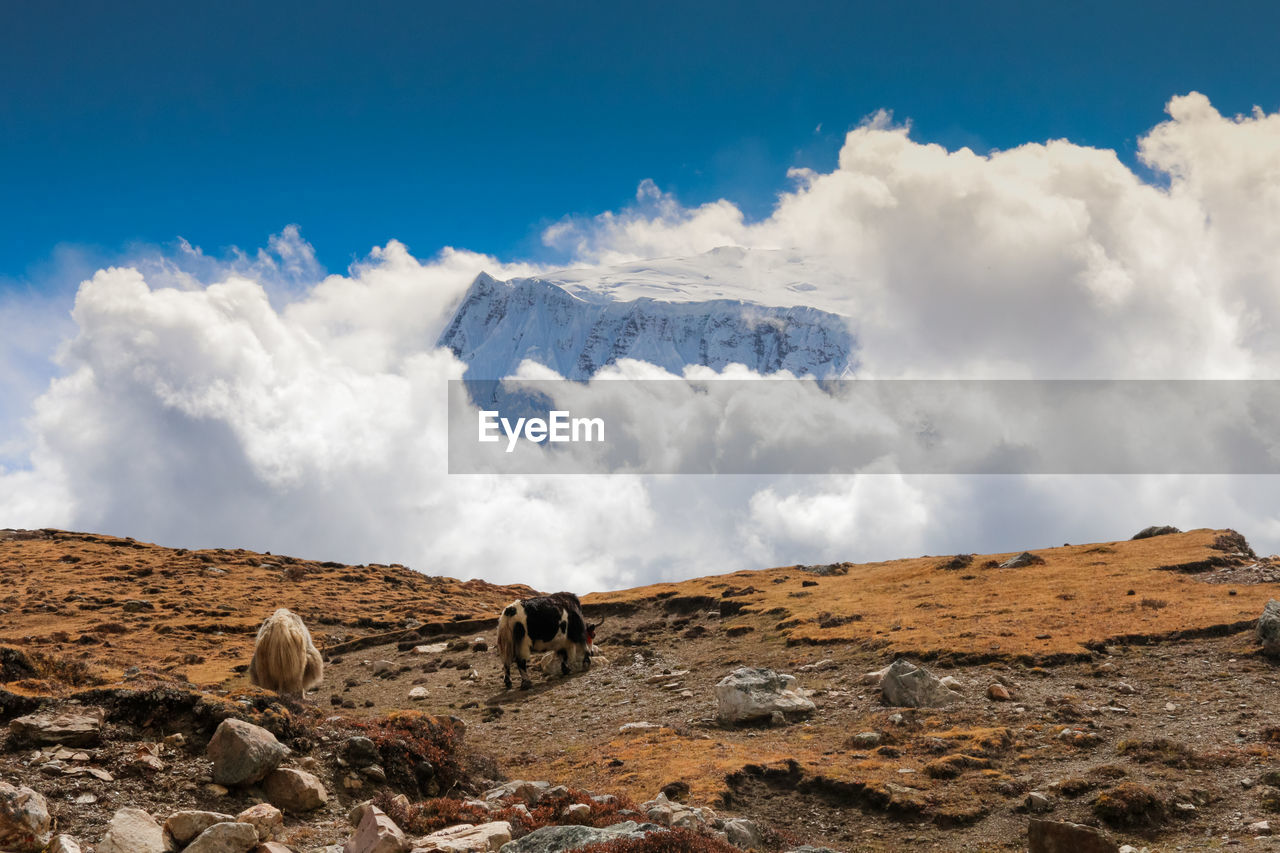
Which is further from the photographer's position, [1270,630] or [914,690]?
[1270,630]

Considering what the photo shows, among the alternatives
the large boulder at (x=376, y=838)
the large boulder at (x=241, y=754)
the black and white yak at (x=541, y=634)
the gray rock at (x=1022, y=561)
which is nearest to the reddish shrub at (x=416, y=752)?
the large boulder at (x=241, y=754)

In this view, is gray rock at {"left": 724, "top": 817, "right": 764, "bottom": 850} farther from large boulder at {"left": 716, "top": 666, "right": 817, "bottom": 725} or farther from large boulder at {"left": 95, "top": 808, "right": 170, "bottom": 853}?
large boulder at {"left": 716, "top": 666, "right": 817, "bottom": 725}

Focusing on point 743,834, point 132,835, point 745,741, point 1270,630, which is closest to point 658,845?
point 743,834

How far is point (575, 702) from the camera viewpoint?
22859mm

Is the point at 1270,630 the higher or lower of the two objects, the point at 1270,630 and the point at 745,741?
the higher

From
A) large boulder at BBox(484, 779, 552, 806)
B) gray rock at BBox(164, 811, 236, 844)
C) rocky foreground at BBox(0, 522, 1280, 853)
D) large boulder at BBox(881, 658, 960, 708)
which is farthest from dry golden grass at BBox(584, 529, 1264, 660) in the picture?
gray rock at BBox(164, 811, 236, 844)

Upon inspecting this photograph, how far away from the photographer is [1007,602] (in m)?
29.2

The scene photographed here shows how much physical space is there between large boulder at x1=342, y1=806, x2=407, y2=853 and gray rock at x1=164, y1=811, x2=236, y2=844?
1.36m

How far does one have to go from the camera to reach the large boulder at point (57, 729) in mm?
8883

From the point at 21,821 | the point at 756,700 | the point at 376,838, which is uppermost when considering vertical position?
the point at 21,821

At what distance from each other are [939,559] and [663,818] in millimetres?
38458

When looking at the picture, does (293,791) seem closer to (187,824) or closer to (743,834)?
(187,824)

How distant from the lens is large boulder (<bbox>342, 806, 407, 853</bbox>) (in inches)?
295

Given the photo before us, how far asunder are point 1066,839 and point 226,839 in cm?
978
